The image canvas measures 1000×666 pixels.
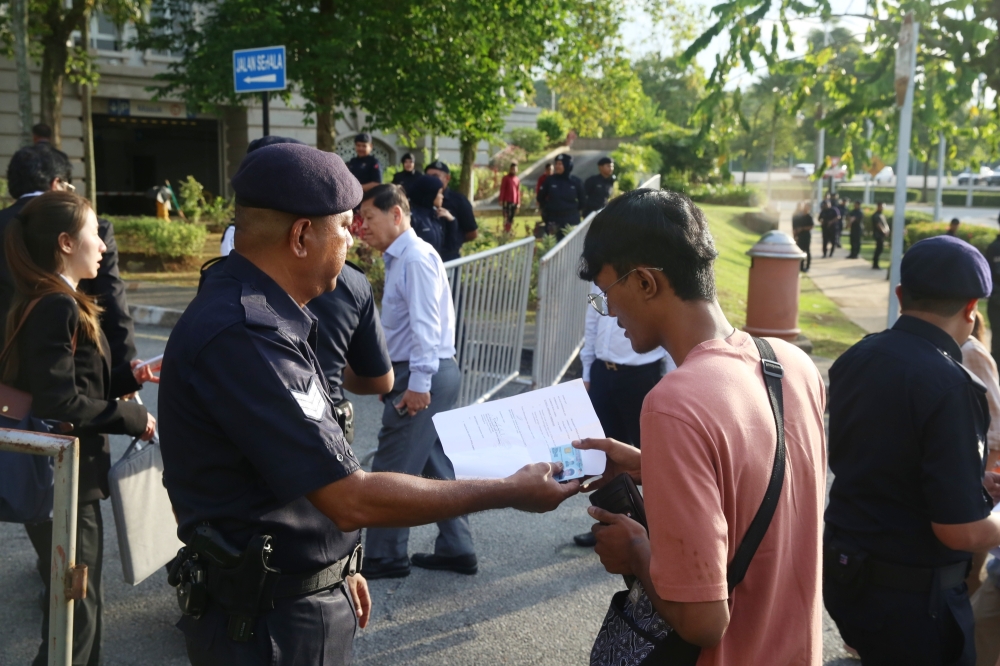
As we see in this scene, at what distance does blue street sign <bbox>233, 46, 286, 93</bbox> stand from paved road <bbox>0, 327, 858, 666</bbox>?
5.47 metres

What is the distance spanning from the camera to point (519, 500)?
6.59ft

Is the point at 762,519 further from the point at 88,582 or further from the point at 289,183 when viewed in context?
the point at 88,582

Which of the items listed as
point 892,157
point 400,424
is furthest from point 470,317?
point 892,157

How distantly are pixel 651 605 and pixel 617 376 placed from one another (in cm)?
304

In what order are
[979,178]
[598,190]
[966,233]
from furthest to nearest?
[979,178] < [966,233] < [598,190]

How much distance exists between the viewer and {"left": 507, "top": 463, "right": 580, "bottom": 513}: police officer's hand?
6.62 ft

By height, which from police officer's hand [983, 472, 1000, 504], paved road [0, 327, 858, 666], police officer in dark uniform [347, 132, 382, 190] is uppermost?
police officer in dark uniform [347, 132, 382, 190]

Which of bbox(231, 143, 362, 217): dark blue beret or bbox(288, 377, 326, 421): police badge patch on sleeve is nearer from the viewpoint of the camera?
bbox(288, 377, 326, 421): police badge patch on sleeve

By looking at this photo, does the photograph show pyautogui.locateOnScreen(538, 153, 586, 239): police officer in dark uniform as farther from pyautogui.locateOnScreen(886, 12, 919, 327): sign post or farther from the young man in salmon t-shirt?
the young man in salmon t-shirt

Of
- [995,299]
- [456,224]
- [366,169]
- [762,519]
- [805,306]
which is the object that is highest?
[366,169]

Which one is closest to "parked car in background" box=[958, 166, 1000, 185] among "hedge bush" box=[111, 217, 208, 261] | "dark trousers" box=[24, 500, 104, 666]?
"hedge bush" box=[111, 217, 208, 261]

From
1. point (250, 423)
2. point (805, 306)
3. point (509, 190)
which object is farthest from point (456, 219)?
point (509, 190)

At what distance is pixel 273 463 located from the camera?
1.81 meters

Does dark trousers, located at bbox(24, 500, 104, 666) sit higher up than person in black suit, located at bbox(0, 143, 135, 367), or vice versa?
person in black suit, located at bbox(0, 143, 135, 367)
